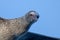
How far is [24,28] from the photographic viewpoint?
38 centimetres

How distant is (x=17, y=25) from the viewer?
0.38 m

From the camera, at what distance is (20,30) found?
0.38 metres

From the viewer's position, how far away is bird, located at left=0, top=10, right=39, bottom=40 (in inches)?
14.8

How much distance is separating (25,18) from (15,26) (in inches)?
1.2

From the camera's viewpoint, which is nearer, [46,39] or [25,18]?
[25,18]

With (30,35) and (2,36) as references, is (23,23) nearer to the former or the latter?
(2,36)

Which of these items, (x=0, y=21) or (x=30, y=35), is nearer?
(x=0, y=21)

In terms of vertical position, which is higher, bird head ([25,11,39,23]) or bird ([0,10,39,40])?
bird head ([25,11,39,23])

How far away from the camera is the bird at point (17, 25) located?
1.23 feet

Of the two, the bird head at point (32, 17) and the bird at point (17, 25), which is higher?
the bird head at point (32, 17)

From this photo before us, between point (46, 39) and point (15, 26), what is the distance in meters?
0.30

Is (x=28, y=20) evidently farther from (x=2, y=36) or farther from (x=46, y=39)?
(x=46, y=39)

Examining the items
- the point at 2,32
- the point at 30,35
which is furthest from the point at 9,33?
the point at 30,35

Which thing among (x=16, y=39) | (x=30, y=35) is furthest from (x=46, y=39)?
(x=16, y=39)
